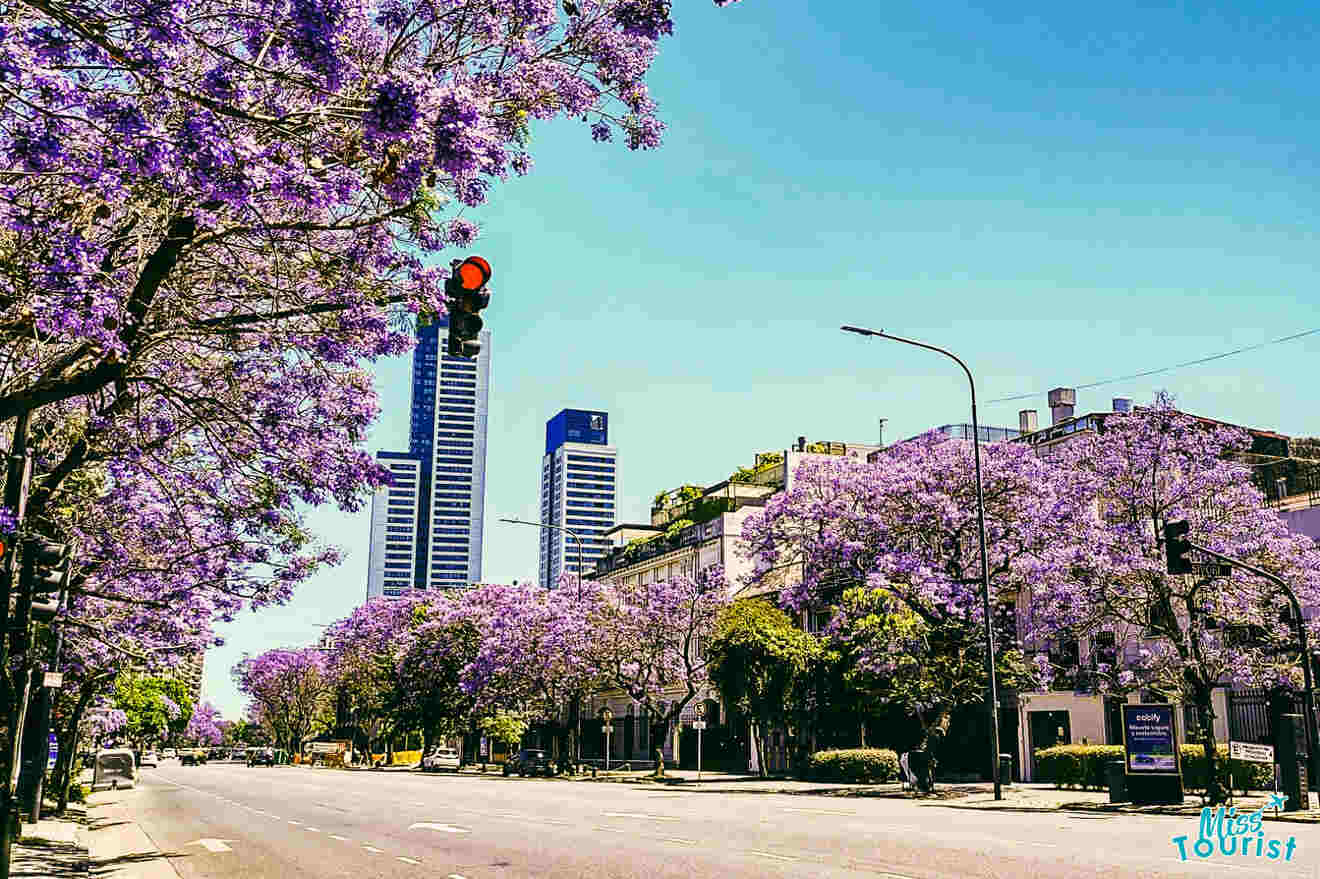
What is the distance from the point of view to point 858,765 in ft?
143

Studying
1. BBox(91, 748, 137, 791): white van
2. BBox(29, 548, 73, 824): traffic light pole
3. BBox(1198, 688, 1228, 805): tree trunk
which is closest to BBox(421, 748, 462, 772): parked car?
BBox(91, 748, 137, 791): white van

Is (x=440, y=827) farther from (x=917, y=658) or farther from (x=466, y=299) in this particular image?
(x=917, y=658)

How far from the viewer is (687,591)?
169ft

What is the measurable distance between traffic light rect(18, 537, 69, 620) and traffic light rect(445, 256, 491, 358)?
709 cm

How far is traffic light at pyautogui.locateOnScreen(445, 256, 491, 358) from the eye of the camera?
1148 cm

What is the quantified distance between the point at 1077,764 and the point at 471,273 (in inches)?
1188

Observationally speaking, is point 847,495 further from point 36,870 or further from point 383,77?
point 383,77

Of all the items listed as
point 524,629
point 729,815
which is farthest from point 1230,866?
point 524,629

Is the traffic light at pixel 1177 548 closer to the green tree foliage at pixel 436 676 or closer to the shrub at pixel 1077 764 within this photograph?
the shrub at pixel 1077 764

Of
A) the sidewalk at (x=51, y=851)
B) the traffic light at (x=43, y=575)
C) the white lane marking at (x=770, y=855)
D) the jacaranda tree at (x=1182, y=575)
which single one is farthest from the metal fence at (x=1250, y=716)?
the traffic light at (x=43, y=575)

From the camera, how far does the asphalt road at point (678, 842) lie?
14180mm

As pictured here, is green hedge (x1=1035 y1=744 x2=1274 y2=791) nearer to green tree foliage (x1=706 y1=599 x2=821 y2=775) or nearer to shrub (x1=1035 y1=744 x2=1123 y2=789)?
shrub (x1=1035 y1=744 x2=1123 y2=789)

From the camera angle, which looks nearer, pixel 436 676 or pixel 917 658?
pixel 917 658

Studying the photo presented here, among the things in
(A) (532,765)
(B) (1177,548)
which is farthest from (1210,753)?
(A) (532,765)
